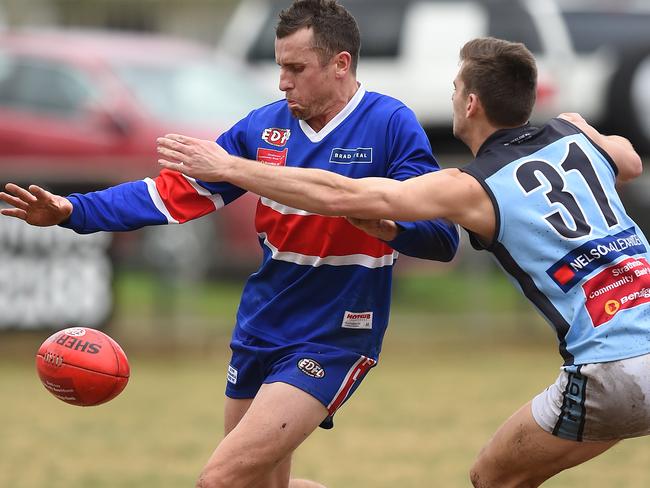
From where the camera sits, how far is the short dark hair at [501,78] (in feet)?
15.8

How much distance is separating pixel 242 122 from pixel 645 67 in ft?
36.8

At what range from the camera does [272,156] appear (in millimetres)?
5340

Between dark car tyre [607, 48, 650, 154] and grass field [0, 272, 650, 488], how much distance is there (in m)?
3.79

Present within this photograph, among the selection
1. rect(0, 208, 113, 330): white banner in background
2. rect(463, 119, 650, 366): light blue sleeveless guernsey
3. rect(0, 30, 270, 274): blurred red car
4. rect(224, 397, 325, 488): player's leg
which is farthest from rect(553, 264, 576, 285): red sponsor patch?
rect(0, 30, 270, 274): blurred red car

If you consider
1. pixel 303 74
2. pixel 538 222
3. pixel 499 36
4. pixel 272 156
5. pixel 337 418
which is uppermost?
pixel 499 36

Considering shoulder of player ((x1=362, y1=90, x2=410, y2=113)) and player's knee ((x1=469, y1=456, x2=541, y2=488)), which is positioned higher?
shoulder of player ((x1=362, y1=90, x2=410, y2=113))

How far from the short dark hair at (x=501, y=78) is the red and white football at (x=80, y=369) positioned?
1.93 m

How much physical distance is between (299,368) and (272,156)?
89 centimetres

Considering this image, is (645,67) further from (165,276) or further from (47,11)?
(47,11)

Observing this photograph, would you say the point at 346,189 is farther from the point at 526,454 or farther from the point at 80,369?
the point at 80,369

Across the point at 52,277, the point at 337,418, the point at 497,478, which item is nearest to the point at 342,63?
the point at 497,478

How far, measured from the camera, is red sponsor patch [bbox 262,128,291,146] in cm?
534

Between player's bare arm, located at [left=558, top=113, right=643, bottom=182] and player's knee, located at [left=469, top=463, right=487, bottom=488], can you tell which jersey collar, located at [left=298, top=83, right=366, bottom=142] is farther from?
player's knee, located at [left=469, top=463, right=487, bottom=488]

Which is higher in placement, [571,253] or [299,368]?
[571,253]
